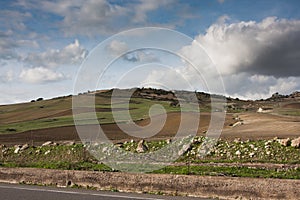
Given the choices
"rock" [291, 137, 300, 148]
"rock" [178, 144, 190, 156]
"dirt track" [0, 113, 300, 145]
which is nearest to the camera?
"rock" [291, 137, 300, 148]

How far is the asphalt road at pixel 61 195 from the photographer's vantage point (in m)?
9.20

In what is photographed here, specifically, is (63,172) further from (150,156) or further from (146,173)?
(150,156)

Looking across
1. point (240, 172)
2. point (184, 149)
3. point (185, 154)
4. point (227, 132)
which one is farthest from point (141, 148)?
point (227, 132)

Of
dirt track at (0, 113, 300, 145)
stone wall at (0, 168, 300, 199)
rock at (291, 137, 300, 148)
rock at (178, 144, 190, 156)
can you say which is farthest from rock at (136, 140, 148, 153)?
dirt track at (0, 113, 300, 145)

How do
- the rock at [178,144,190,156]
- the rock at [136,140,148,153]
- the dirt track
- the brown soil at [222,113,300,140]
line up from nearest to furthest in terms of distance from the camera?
the rock at [178,144,190,156]
the rock at [136,140,148,153]
the brown soil at [222,113,300,140]
the dirt track

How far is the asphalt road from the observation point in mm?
9203

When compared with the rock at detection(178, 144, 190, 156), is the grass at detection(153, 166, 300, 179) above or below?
below

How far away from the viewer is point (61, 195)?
31.4 ft

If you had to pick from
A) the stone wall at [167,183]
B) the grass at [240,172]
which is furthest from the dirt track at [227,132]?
the stone wall at [167,183]

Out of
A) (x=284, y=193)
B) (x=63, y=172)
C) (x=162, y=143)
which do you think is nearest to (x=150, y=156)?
(x=162, y=143)

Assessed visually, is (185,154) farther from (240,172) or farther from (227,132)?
(227,132)

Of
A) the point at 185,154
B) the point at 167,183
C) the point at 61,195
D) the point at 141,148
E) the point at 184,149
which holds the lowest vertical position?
the point at 61,195

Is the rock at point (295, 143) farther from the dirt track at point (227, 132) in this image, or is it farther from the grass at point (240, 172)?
the dirt track at point (227, 132)

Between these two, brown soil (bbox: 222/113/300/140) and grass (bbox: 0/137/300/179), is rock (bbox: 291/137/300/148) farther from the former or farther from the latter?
brown soil (bbox: 222/113/300/140)
